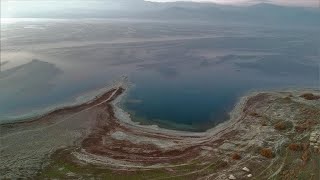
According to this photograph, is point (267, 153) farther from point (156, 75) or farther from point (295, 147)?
point (156, 75)

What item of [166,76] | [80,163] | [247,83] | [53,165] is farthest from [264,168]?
[166,76]

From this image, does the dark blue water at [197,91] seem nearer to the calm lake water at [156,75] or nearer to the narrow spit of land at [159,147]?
the calm lake water at [156,75]

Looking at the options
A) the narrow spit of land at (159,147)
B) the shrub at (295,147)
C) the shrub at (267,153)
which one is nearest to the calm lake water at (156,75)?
the narrow spit of land at (159,147)

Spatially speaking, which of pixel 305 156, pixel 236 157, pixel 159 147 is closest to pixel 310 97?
pixel 305 156

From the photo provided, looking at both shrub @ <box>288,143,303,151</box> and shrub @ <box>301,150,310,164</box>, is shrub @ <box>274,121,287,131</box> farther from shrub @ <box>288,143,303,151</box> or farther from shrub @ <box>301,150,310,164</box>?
shrub @ <box>301,150,310,164</box>

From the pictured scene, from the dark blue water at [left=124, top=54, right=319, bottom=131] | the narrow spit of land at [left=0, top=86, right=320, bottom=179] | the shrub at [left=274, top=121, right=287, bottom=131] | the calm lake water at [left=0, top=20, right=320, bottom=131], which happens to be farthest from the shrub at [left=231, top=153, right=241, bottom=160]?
the dark blue water at [left=124, top=54, right=319, bottom=131]
